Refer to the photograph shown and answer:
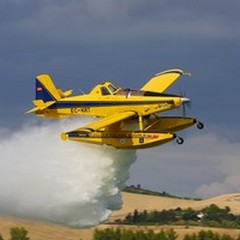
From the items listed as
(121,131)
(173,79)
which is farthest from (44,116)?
(173,79)

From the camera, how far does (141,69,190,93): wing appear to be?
214 feet

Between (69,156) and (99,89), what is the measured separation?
4904 mm

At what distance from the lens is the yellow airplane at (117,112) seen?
2244 inches

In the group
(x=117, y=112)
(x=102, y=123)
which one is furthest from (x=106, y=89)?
(x=102, y=123)

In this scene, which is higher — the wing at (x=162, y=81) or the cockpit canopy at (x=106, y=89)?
the wing at (x=162, y=81)

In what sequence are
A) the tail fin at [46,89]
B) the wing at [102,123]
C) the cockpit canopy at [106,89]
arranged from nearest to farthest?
the wing at [102,123], the cockpit canopy at [106,89], the tail fin at [46,89]

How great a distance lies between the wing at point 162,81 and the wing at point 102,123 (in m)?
7.05

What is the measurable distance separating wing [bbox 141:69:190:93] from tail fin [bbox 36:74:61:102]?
696cm

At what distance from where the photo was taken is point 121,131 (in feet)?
191

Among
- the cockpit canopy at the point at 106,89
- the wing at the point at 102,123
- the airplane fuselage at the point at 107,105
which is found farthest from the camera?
the cockpit canopy at the point at 106,89

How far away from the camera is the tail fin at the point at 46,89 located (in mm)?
61469

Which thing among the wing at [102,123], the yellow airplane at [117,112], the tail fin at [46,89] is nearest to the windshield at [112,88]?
the yellow airplane at [117,112]

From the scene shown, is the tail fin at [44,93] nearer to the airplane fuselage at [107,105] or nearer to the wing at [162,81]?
Answer: the airplane fuselage at [107,105]

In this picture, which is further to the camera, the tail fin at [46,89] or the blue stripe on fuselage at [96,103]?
the tail fin at [46,89]
